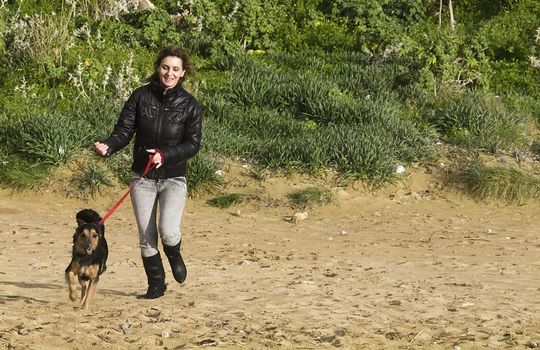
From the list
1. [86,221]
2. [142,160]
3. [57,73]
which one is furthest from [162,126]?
[57,73]

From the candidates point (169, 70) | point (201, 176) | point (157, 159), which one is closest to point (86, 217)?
point (157, 159)

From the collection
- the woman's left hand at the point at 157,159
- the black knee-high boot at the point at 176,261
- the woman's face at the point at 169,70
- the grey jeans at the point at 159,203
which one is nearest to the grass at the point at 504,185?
the black knee-high boot at the point at 176,261

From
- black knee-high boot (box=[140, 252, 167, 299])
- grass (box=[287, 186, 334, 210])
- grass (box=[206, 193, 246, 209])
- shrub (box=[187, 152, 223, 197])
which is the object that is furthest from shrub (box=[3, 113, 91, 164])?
black knee-high boot (box=[140, 252, 167, 299])

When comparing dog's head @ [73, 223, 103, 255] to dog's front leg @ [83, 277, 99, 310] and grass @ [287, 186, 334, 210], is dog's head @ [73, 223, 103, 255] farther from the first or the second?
grass @ [287, 186, 334, 210]

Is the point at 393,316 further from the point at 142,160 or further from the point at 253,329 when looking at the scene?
the point at 142,160

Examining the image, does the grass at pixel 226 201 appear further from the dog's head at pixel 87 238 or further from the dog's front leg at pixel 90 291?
the dog's head at pixel 87 238

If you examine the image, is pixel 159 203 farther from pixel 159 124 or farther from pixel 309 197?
→ pixel 309 197

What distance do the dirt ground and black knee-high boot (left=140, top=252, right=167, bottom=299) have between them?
3.6 inches

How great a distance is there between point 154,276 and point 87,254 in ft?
2.50

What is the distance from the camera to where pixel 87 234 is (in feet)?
24.6

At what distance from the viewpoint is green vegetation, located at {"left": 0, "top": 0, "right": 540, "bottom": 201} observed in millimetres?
13195

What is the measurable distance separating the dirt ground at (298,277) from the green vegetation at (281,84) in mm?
468

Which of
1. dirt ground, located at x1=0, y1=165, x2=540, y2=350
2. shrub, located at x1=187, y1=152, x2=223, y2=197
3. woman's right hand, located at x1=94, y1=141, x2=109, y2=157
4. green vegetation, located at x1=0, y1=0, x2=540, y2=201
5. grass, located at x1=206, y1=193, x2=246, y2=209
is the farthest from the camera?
green vegetation, located at x1=0, y1=0, x2=540, y2=201

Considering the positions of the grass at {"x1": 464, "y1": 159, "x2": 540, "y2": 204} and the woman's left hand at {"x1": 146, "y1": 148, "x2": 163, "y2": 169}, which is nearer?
the woman's left hand at {"x1": 146, "y1": 148, "x2": 163, "y2": 169}
